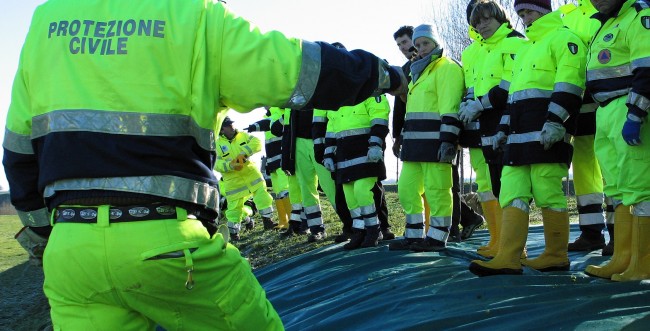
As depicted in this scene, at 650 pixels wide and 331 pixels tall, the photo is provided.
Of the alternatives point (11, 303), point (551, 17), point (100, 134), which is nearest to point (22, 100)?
point (100, 134)

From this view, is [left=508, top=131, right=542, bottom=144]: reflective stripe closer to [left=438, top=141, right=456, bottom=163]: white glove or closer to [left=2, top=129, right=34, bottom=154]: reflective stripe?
[left=438, top=141, right=456, bottom=163]: white glove

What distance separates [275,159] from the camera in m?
11.2

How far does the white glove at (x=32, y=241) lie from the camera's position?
9.03 ft

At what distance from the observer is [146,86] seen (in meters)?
2.24

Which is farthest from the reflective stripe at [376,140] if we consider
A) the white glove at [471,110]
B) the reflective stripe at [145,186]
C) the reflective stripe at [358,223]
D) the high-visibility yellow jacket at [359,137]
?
the reflective stripe at [145,186]

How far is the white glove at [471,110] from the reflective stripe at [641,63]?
1.64 metres

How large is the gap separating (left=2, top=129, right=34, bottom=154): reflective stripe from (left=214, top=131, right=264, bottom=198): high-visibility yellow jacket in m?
8.98

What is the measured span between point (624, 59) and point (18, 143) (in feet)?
11.1

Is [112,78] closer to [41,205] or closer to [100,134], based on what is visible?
[100,134]

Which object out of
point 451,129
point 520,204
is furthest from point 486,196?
point 520,204

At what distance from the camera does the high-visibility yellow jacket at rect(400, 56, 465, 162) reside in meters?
5.93

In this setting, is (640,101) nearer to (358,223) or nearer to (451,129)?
(451,129)

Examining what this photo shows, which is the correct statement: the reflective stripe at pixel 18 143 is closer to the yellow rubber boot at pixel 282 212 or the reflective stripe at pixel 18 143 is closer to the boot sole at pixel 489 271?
the boot sole at pixel 489 271

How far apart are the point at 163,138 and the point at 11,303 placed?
7532mm
